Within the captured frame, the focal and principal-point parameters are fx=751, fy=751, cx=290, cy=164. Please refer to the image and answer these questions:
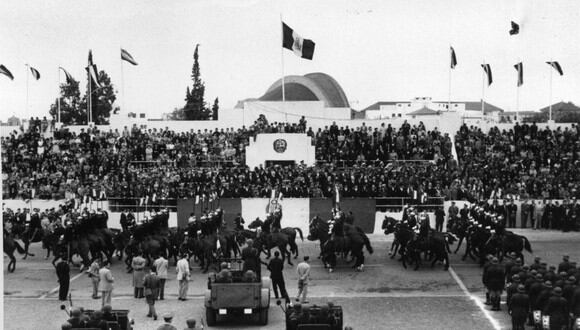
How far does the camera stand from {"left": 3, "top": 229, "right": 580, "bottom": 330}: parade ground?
16844 millimetres

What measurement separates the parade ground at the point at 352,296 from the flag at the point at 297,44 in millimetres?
16520

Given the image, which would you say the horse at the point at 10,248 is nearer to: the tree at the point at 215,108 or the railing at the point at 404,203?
the railing at the point at 404,203

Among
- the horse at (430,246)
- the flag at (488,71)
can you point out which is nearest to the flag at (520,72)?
the flag at (488,71)

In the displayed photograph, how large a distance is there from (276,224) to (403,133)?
1670 cm

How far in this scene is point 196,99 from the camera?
7925cm

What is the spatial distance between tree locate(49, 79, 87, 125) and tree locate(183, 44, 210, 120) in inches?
418

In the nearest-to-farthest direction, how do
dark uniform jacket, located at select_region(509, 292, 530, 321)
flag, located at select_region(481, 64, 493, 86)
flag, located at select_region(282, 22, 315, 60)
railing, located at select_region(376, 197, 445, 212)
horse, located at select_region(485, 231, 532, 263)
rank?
dark uniform jacket, located at select_region(509, 292, 530, 321) < horse, located at select_region(485, 231, 532, 263) < railing, located at select_region(376, 197, 445, 212) < flag, located at select_region(282, 22, 315, 60) < flag, located at select_region(481, 64, 493, 86)

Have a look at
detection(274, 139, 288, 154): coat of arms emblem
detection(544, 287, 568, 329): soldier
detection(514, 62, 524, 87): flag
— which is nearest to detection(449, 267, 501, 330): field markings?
detection(544, 287, 568, 329): soldier

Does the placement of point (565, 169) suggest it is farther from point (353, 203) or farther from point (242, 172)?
point (242, 172)

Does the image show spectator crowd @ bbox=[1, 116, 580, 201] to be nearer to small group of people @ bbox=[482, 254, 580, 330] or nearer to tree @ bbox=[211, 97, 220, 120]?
small group of people @ bbox=[482, 254, 580, 330]

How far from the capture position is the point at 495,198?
3478 centimetres

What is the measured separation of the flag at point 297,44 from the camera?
1585 inches

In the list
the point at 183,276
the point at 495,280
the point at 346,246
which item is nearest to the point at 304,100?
the point at 346,246

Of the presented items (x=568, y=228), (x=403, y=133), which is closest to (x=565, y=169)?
(x=568, y=228)
